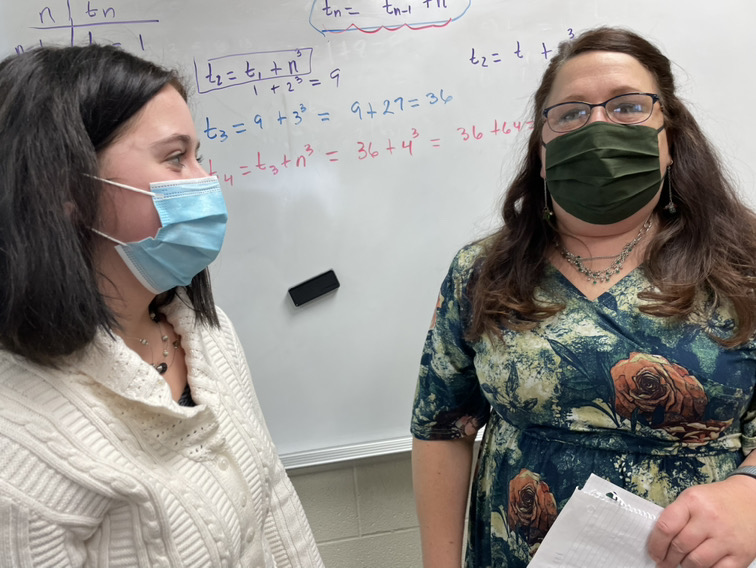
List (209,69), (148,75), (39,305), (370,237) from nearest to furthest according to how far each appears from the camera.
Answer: (39,305)
(148,75)
(209,69)
(370,237)

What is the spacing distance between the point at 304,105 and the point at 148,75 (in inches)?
22.2

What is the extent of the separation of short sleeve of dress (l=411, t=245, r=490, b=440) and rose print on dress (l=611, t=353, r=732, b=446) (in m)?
0.28

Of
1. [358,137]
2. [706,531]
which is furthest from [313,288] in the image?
[706,531]

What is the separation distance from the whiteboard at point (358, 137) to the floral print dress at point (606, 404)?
0.47 metres

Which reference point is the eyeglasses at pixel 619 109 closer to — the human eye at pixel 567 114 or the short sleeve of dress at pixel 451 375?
the human eye at pixel 567 114

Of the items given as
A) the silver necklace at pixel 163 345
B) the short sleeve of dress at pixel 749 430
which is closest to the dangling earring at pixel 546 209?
the short sleeve of dress at pixel 749 430

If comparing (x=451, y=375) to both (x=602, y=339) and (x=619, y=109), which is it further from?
(x=619, y=109)

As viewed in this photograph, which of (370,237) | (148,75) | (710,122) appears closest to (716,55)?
(710,122)

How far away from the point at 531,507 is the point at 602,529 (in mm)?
150

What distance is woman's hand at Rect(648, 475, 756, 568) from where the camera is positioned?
2.40 feet

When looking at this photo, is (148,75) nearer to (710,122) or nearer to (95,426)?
(95,426)

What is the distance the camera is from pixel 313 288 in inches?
52.3

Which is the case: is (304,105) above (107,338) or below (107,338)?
above

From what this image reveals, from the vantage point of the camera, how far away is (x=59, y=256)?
0.62m
